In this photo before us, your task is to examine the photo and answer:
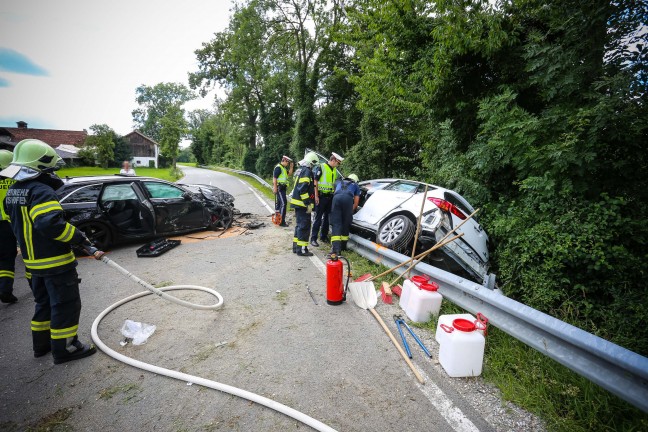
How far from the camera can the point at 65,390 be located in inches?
90.8

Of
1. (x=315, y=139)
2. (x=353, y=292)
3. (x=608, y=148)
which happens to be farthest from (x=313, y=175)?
(x=315, y=139)

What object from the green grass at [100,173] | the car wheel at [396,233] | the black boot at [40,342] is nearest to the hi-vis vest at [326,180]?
the car wheel at [396,233]

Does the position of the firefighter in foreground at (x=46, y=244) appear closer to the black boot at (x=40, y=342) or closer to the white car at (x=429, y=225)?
the black boot at (x=40, y=342)

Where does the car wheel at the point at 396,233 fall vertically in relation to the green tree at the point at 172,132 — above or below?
below

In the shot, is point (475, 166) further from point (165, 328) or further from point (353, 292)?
point (165, 328)

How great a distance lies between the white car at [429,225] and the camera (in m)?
4.74

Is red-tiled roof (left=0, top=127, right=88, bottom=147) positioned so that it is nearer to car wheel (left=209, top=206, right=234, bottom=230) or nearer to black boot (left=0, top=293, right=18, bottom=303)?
car wheel (left=209, top=206, right=234, bottom=230)

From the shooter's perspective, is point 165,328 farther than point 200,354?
Yes

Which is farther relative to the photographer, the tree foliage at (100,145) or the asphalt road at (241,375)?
the tree foliage at (100,145)

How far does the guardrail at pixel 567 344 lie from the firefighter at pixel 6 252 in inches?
221

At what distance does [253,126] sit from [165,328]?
2800 centimetres

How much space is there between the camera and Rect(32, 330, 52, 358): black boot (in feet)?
8.94

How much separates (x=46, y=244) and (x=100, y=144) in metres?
43.4

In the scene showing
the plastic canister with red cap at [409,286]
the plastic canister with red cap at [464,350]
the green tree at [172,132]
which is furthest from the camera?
the green tree at [172,132]
